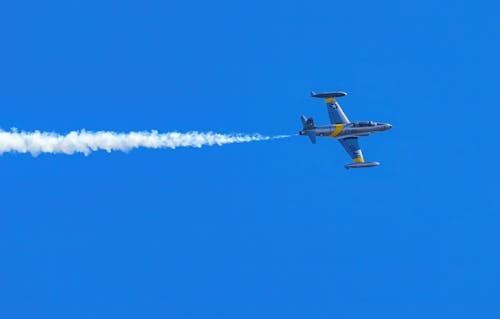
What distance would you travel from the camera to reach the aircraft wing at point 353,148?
9931cm

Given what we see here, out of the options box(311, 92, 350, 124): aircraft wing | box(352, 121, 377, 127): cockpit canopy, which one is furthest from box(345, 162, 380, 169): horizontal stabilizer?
box(311, 92, 350, 124): aircraft wing

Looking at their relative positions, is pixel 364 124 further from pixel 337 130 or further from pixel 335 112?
pixel 335 112

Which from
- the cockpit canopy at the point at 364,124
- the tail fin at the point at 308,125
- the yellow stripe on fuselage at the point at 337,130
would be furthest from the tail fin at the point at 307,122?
the cockpit canopy at the point at 364,124

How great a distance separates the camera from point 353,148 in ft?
327

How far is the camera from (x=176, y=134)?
269 ft

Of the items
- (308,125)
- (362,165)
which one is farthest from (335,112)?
(308,125)

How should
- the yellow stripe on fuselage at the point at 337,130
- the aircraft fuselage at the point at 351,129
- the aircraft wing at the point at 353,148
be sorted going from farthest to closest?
the aircraft wing at the point at 353,148
the yellow stripe on fuselage at the point at 337,130
the aircraft fuselage at the point at 351,129

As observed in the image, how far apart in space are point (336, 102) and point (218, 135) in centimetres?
2124

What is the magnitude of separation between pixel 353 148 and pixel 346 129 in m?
3.01

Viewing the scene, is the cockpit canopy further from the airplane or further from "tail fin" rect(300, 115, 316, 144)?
"tail fin" rect(300, 115, 316, 144)

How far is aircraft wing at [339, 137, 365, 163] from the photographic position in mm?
99312

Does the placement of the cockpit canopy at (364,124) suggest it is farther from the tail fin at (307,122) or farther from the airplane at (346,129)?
the tail fin at (307,122)

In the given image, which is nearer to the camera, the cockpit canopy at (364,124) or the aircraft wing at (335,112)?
the cockpit canopy at (364,124)

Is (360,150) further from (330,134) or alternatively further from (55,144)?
(55,144)
